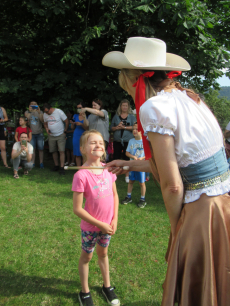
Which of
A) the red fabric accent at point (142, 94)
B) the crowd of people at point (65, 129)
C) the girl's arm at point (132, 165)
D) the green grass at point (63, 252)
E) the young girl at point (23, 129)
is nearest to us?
the red fabric accent at point (142, 94)

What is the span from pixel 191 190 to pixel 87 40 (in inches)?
237

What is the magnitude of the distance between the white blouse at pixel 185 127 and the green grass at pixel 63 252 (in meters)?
1.86

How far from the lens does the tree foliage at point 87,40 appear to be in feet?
20.5

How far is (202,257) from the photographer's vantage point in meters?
1.34

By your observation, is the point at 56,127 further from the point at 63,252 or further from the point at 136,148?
the point at 63,252

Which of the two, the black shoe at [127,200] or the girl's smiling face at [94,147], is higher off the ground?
the girl's smiling face at [94,147]

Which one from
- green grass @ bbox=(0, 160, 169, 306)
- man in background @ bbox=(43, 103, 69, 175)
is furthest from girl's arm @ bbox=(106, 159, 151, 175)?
man in background @ bbox=(43, 103, 69, 175)

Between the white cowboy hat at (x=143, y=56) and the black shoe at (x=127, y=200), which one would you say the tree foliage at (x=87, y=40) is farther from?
the white cowboy hat at (x=143, y=56)

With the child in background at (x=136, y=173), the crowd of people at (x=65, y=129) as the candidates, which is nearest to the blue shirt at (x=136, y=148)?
the child in background at (x=136, y=173)

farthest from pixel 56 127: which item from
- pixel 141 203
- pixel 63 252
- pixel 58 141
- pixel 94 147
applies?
pixel 94 147

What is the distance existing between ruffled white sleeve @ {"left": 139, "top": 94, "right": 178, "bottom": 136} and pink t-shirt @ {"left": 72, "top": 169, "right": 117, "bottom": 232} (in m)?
1.10

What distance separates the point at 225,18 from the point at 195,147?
21.0 feet

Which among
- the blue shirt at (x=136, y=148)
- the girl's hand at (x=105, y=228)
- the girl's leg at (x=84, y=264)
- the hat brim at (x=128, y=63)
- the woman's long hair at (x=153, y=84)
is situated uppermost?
the hat brim at (x=128, y=63)

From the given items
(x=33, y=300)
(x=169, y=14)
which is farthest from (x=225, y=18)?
(x=33, y=300)
